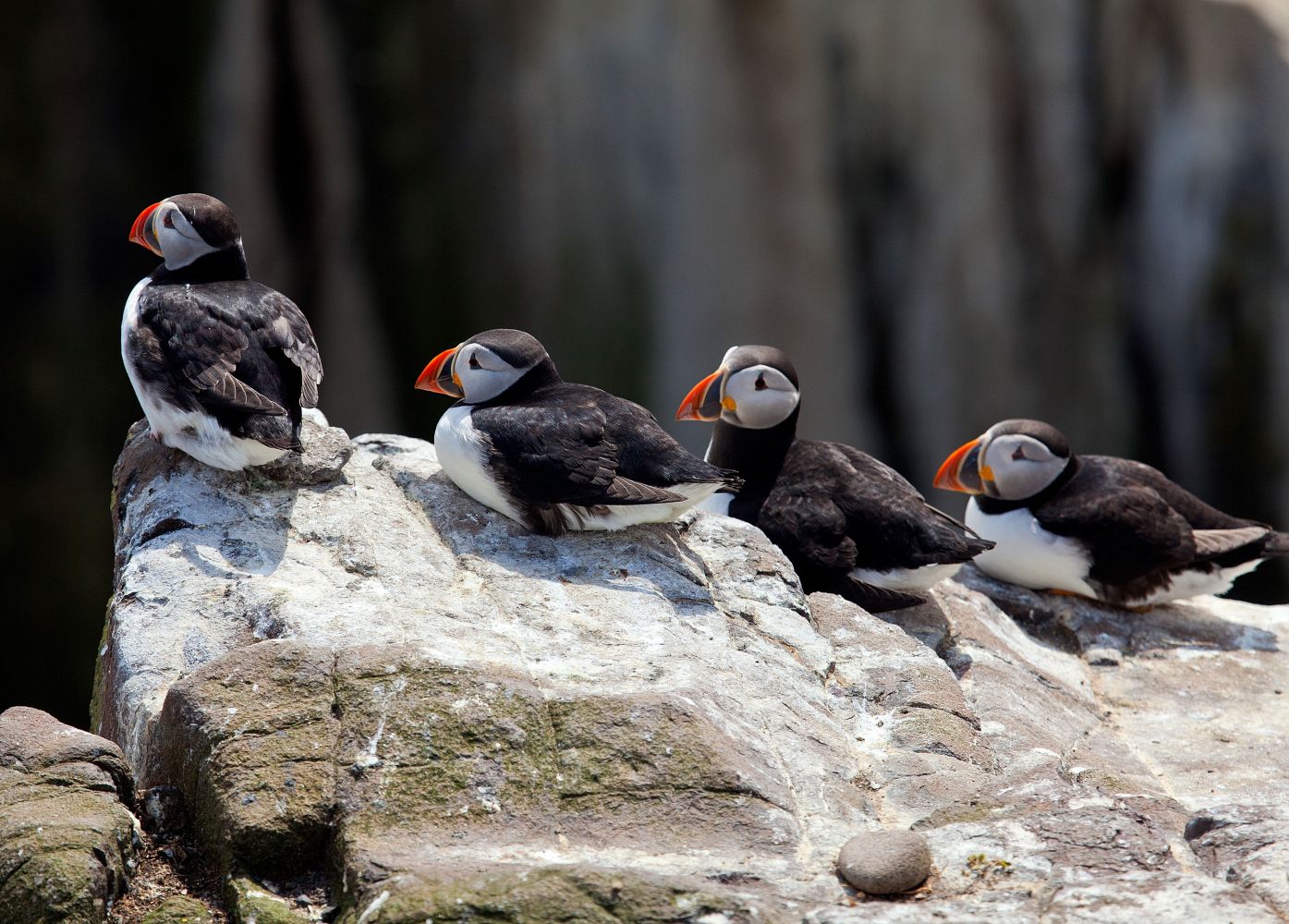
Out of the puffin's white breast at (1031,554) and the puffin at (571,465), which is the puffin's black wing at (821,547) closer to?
the puffin at (571,465)

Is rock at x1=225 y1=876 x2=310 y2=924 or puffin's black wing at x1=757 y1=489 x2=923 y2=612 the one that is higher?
puffin's black wing at x1=757 y1=489 x2=923 y2=612

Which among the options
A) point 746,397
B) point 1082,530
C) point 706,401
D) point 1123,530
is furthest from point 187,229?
point 1123,530

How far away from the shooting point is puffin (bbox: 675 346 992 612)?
425 cm

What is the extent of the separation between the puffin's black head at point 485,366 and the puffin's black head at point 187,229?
2.28ft

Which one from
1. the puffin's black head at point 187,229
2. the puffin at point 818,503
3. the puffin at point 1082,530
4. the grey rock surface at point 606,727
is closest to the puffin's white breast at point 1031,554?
the puffin at point 1082,530

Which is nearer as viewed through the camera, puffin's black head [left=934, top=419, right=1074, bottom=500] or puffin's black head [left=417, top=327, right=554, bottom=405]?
puffin's black head [left=417, top=327, right=554, bottom=405]

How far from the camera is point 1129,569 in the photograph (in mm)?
4746

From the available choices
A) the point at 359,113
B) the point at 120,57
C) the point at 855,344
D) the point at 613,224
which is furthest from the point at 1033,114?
the point at 120,57

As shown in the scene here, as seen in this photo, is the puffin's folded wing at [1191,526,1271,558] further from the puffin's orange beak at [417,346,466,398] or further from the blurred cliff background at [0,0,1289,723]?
the blurred cliff background at [0,0,1289,723]

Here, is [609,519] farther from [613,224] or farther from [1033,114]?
[1033,114]

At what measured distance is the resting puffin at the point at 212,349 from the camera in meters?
3.59

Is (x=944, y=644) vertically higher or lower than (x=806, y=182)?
lower

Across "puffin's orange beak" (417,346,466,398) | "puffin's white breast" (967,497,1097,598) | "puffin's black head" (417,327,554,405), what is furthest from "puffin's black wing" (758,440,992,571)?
"puffin's orange beak" (417,346,466,398)

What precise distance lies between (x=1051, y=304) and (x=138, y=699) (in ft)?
23.9
